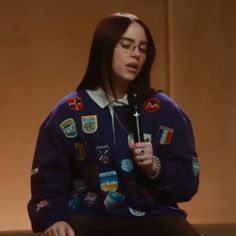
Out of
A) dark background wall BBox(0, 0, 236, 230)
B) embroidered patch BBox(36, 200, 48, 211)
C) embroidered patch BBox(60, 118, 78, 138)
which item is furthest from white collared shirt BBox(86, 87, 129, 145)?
dark background wall BBox(0, 0, 236, 230)

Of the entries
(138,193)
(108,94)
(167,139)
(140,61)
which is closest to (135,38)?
(140,61)

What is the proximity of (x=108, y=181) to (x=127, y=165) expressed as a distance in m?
0.07

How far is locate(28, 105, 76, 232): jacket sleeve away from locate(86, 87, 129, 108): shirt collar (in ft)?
A: 0.32

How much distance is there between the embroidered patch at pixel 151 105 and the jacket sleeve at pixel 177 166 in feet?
0.14

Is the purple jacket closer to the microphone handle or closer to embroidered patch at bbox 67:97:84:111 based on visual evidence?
embroidered patch at bbox 67:97:84:111

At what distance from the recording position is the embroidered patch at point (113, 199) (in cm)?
157

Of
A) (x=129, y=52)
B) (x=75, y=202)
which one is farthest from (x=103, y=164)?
(x=129, y=52)

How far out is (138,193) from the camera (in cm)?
159

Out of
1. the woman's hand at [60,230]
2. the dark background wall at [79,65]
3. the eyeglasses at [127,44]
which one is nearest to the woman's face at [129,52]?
the eyeglasses at [127,44]

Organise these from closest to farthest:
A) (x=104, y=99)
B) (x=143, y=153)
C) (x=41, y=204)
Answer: (x=143, y=153) < (x=41, y=204) < (x=104, y=99)

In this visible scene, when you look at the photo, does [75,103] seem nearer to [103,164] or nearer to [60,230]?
[103,164]

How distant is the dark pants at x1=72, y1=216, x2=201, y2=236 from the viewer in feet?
4.91

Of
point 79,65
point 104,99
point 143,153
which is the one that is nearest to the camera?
point 143,153

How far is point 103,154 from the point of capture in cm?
Answer: 159
